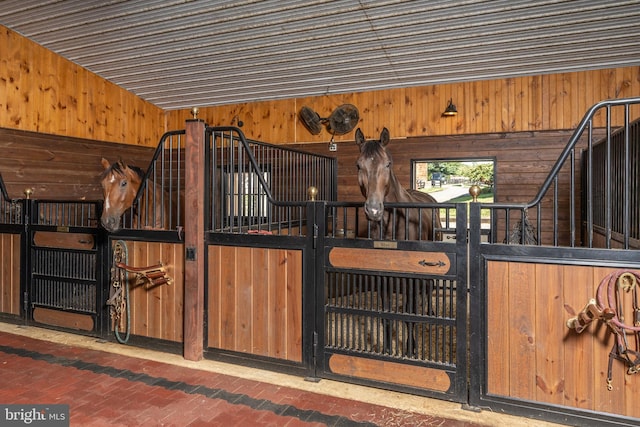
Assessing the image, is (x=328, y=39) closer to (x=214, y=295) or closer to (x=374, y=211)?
(x=374, y=211)

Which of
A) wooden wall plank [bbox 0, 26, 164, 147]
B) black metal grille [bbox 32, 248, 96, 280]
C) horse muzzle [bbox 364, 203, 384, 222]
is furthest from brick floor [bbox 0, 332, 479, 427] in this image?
wooden wall plank [bbox 0, 26, 164, 147]

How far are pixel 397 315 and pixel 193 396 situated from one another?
1.33m

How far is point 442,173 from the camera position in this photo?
5512 mm

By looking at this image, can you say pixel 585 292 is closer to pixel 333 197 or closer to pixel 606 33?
pixel 606 33

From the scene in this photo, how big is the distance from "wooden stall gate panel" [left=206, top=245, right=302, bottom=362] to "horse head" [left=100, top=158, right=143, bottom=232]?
928mm

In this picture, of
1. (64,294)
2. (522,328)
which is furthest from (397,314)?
(64,294)


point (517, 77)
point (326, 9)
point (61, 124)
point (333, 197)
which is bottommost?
point (333, 197)

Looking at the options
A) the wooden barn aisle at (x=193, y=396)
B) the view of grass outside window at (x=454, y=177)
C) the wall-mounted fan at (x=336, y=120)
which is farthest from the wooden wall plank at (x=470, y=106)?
the wooden barn aisle at (x=193, y=396)

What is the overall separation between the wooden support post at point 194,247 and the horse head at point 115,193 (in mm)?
732

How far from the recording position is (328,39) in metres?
4.59

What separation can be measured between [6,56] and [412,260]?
5409 mm

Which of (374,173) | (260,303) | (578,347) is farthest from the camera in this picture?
(260,303)

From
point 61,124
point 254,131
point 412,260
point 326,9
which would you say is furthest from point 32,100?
point 412,260

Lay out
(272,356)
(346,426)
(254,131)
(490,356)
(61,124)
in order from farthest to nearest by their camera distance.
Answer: (254,131)
(61,124)
(272,356)
(490,356)
(346,426)
